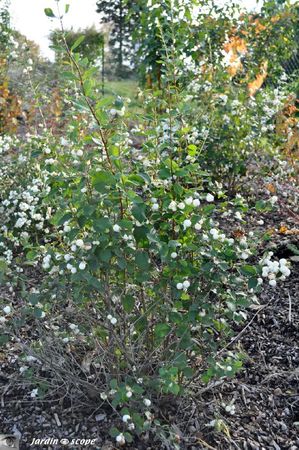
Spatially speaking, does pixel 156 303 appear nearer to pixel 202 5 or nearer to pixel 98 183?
pixel 98 183

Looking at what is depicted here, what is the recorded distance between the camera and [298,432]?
2270mm

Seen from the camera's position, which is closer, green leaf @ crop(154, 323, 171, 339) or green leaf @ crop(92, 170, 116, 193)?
green leaf @ crop(92, 170, 116, 193)

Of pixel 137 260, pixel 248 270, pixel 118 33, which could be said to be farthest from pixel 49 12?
pixel 118 33

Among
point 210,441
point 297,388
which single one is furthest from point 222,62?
point 210,441

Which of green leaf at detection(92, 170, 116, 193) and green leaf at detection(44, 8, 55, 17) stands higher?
green leaf at detection(44, 8, 55, 17)

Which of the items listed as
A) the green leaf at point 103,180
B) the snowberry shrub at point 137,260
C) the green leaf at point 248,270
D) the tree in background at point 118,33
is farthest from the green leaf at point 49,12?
the tree in background at point 118,33

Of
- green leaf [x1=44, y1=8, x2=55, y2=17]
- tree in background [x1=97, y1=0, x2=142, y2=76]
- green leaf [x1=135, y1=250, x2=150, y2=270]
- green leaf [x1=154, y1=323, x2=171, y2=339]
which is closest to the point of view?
green leaf [x1=44, y1=8, x2=55, y2=17]

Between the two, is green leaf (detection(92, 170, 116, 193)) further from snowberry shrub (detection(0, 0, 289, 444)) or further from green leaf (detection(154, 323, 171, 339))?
green leaf (detection(154, 323, 171, 339))

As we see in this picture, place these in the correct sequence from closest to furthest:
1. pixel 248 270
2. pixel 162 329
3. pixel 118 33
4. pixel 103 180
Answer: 1. pixel 103 180
2. pixel 248 270
3. pixel 162 329
4. pixel 118 33

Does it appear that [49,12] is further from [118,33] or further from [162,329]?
[118,33]

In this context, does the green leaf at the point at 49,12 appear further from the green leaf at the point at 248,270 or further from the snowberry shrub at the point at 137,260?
the green leaf at the point at 248,270

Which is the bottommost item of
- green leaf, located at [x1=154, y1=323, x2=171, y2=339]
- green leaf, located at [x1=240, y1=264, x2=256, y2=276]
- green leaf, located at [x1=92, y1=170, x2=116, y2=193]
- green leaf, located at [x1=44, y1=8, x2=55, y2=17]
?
green leaf, located at [x1=154, y1=323, x2=171, y2=339]

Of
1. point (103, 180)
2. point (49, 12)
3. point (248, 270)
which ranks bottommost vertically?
point (248, 270)

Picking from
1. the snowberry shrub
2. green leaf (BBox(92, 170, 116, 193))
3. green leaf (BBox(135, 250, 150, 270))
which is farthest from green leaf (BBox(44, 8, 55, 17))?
green leaf (BBox(135, 250, 150, 270))
